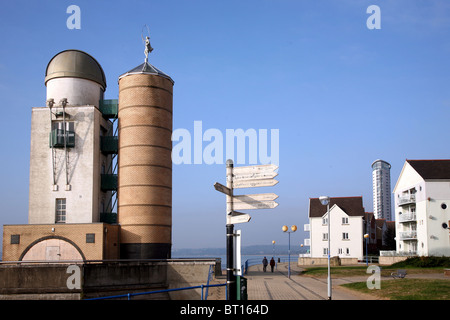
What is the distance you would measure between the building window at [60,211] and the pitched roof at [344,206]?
40.0 meters

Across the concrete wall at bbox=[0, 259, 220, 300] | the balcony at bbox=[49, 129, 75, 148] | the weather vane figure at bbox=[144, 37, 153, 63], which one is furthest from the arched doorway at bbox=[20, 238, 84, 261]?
the weather vane figure at bbox=[144, 37, 153, 63]

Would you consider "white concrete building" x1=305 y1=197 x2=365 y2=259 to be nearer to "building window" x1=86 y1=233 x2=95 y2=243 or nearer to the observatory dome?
"building window" x1=86 y1=233 x2=95 y2=243

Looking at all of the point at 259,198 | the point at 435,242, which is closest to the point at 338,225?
the point at 435,242

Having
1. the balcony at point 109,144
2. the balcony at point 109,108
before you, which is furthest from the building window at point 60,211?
the balcony at point 109,108

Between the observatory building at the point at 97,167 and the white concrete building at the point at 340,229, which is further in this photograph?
the white concrete building at the point at 340,229

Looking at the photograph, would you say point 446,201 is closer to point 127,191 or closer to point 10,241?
point 127,191

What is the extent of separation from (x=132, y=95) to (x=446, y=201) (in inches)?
1431

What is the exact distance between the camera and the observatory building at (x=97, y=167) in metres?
40.8

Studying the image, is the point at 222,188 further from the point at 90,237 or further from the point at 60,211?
the point at 60,211

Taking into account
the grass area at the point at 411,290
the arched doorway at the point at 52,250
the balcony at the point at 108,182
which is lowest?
the grass area at the point at 411,290

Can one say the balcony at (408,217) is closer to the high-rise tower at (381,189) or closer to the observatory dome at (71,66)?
the observatory dome at (71,66)

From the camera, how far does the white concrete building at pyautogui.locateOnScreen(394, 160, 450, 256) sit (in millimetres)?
53438

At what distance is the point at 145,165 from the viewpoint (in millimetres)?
41656
